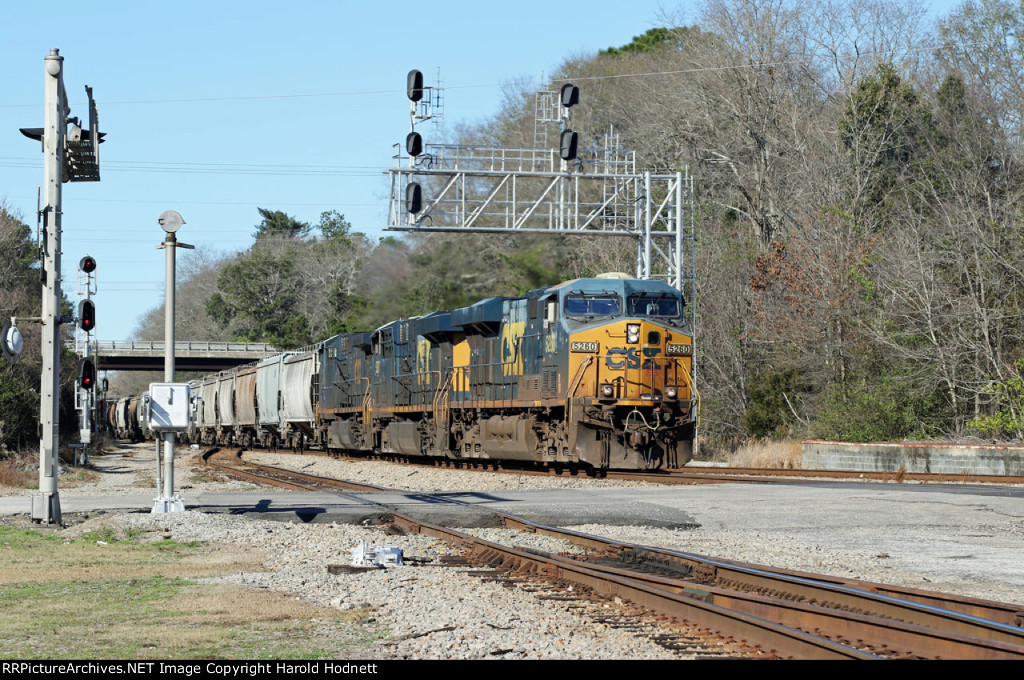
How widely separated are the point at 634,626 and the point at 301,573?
3.97 meters

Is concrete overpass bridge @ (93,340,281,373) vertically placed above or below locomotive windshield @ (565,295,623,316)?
above

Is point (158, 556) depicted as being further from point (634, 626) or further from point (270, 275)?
point (270, 275)

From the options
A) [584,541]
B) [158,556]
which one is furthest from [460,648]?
[158,556]

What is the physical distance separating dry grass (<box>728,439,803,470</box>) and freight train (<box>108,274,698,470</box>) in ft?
23.5

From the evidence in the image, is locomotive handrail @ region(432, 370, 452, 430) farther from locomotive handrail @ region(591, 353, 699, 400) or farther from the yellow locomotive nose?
locomotive handrail @ region(591, 353, 699, 400)

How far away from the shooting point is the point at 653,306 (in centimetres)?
2205

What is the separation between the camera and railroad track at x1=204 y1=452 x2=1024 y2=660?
250 inches

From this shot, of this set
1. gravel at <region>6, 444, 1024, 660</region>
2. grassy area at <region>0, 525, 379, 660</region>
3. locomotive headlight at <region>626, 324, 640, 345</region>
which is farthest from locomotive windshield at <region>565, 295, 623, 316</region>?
A: grassy area at <region>0, 525, 379, 660</region>

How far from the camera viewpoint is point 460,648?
671cm

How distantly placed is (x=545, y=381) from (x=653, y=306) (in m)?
2.56

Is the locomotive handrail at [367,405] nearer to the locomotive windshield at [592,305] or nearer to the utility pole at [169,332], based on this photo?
the locomotive windshield at [592,305]

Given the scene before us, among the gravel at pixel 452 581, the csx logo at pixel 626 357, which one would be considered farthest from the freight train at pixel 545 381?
the gravel at pixel 452 581

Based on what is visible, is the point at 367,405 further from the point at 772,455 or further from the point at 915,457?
the point at 915,457

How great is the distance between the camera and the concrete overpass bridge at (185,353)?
77.4 metres
